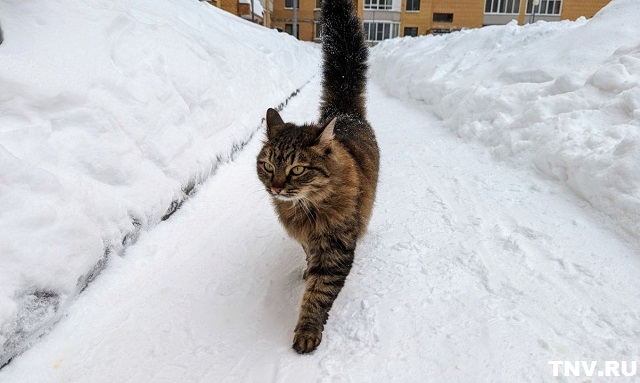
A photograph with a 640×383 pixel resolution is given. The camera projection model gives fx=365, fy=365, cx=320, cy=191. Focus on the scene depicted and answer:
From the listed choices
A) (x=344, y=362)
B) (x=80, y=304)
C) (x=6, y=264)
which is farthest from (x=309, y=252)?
(x=6, y=264)

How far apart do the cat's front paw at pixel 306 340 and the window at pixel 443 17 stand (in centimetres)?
3415

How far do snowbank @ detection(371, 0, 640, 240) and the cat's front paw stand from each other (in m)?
2.22

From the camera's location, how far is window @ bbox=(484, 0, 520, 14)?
1190 inches

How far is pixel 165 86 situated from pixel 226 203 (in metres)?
1.27

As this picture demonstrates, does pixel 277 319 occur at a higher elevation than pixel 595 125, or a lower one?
lower

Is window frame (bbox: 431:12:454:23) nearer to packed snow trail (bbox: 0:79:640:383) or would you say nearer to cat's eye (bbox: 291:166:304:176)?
packed snow trail (bbox: 0:79:640:383)

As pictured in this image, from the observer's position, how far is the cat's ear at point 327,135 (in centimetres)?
196

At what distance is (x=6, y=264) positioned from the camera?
156 cm

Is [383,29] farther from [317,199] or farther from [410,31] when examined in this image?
[317,199]

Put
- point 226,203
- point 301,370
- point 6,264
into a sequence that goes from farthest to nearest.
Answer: point 226,203
point 301,370
point 6,264

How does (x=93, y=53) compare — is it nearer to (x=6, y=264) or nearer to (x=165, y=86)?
(x=165, y=86)

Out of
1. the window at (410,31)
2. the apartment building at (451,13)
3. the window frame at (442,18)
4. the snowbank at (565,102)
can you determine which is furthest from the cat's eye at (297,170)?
the window frame at (442,18)

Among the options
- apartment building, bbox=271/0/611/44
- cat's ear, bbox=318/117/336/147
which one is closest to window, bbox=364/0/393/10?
apartment building, bbox=271/0/611/44

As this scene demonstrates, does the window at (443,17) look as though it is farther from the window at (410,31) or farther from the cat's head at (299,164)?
the cat's head at (299,164)
